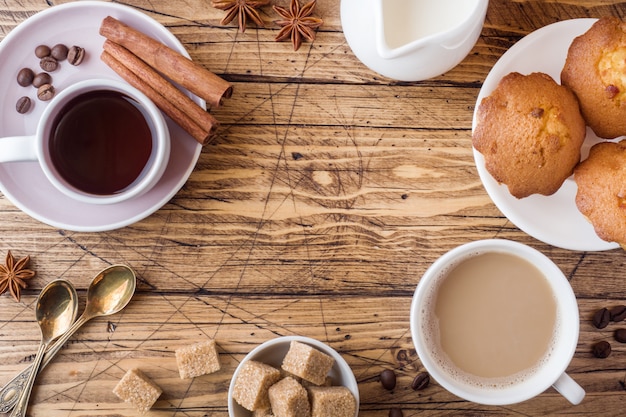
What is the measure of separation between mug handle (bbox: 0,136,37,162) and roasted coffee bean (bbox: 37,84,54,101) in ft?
0.58

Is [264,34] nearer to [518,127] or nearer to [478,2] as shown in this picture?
[478,2]

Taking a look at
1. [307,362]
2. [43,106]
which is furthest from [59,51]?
[307,362]

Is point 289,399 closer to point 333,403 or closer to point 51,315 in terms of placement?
point 333,403

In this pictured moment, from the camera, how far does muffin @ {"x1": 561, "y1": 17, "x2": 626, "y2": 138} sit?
4.47ft

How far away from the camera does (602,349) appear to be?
5.39 feet

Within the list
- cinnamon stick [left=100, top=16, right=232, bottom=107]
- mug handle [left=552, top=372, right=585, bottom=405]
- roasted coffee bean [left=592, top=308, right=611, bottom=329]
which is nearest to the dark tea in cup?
cinnamon stick [left=100, top=16, right=232, bottom=107]

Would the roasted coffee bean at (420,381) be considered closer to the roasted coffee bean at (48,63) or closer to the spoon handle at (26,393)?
the spoon handle at (26,393)

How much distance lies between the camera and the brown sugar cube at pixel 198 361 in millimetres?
1553

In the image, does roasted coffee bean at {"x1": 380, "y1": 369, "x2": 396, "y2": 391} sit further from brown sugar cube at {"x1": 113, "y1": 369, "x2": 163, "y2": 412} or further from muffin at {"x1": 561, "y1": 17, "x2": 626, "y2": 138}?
muffin at {"x1": 561, "y1": 17, "x2": 626, "y2": 138}

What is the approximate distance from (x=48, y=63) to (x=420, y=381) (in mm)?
1212

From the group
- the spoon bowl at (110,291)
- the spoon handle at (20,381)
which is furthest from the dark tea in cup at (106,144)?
the spoon handle at (20,381)

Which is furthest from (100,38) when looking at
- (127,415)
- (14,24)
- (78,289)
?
(127,415)

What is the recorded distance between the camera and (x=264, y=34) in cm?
159

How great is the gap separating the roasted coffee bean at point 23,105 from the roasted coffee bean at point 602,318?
153 centimetres
